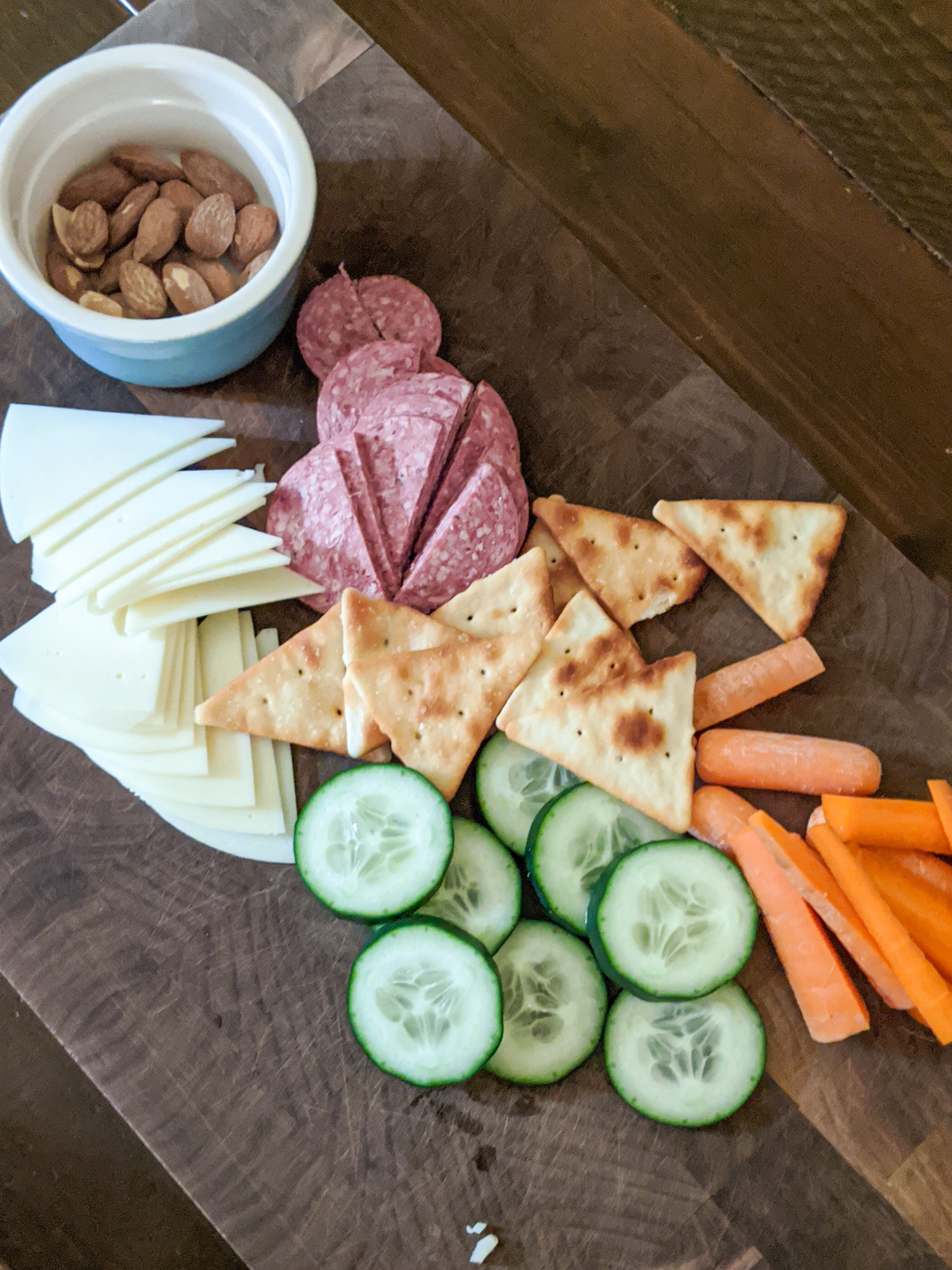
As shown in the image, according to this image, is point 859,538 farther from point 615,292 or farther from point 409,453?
point 409,453

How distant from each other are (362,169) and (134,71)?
0.48 m

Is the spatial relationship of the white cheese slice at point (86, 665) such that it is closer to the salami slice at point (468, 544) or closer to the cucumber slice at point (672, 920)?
the salami slice at point (468, 544)

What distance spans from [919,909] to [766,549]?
2.42 feet

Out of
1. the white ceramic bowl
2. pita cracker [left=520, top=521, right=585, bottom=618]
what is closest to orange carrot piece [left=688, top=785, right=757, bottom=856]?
pita cracker [left=520, top=521, right=585, bottom=618]

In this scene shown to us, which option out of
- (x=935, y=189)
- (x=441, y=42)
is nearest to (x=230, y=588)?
(x=441, y=42)

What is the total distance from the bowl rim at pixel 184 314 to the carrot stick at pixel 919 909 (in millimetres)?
1536

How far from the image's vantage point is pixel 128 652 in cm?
182

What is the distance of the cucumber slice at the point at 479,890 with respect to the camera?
1.80 meters

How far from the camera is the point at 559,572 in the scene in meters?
1.98

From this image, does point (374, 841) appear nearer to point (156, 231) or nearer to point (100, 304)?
point (100, 304)

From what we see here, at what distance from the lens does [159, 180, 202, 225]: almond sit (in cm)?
183

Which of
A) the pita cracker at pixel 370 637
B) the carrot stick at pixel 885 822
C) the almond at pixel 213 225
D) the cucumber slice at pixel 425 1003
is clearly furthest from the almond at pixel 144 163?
the carrot stick at pixel 885 822

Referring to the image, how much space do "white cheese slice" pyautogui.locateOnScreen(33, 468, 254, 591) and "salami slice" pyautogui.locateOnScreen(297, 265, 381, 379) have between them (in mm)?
299

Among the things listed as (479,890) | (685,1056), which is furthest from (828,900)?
(479,890)
